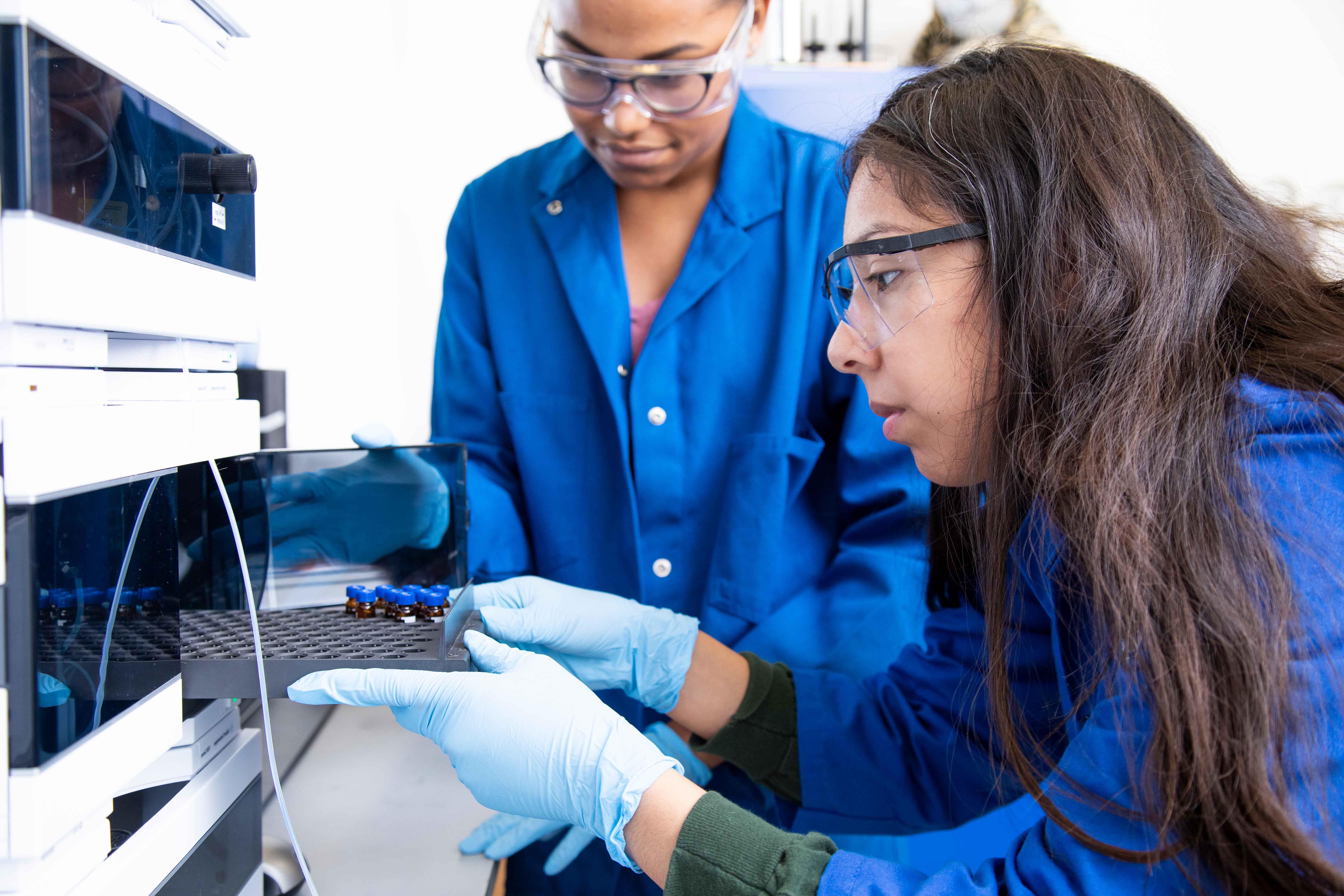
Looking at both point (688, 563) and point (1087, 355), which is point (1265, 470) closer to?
point (1087, 355)

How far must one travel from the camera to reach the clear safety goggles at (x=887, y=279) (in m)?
0.74

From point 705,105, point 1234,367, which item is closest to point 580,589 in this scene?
point 705,105

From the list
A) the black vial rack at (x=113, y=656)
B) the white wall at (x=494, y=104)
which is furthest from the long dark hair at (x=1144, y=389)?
the white wall at (x=494, y=104)

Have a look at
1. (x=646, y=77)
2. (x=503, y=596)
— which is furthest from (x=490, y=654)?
(x=646, y=77)

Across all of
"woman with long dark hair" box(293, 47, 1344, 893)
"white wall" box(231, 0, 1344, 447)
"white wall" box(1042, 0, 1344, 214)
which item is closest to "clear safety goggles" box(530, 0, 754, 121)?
"woman with long dark hair" box(293, 47, 1344, 893)

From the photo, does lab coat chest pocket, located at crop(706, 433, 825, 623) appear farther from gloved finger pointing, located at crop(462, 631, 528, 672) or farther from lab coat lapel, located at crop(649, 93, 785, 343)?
gloved finger pointing, located at crop(462, 631, 528, 672)

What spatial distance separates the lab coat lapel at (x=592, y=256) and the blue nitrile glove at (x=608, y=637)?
0.25m

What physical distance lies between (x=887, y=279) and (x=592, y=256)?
1.97 feet

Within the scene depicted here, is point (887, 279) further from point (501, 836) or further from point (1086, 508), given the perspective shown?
point (501, 836)

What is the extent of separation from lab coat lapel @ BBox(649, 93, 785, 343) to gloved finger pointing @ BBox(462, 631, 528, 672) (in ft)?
1.76

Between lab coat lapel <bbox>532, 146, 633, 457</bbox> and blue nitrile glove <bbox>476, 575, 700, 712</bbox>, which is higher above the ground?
lab coat lapel <bbox>532, 146, 633, 457</bbox>

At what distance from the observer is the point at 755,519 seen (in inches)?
47.6

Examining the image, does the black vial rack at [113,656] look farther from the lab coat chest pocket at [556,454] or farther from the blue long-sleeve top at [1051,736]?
the lab coat chest pocket at [556,454]

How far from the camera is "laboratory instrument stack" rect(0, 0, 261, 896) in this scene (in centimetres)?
49
